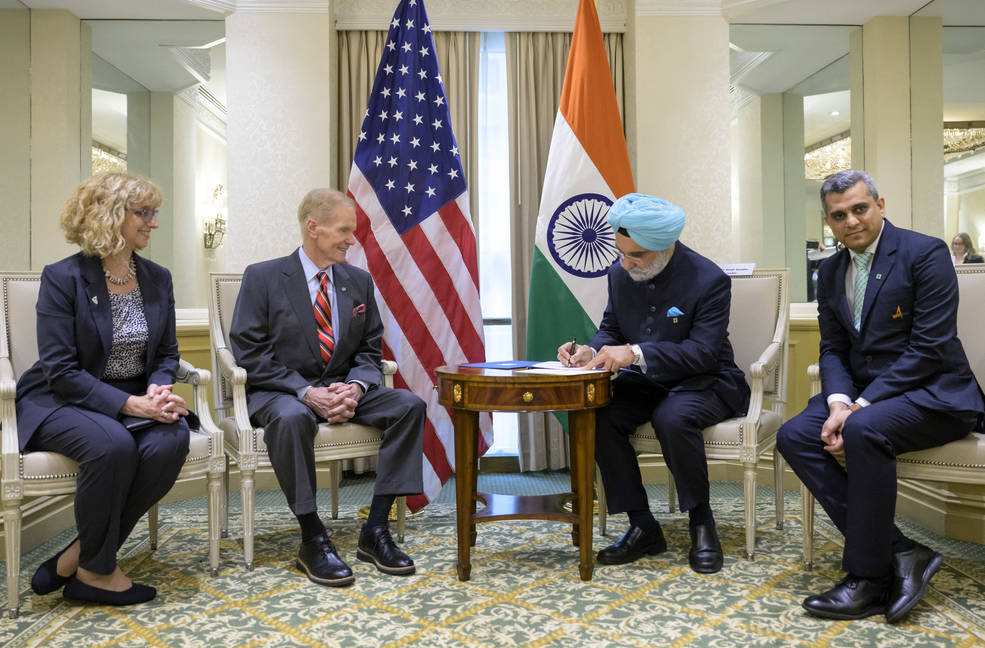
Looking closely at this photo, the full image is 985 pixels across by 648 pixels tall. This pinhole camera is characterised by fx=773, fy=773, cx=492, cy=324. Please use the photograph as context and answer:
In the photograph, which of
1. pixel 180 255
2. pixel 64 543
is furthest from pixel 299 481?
pixel 180 255

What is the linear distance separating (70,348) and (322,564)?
3.73ft

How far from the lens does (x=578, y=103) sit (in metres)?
4.08

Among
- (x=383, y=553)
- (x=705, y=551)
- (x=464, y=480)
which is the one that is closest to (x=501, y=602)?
(x=464, y=480)

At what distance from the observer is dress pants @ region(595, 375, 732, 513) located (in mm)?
2852

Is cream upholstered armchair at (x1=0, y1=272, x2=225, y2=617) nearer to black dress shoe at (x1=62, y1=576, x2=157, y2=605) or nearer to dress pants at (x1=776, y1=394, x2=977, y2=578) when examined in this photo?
black dress shoe at (x1=62, y1=576, x2=157, y2=605)

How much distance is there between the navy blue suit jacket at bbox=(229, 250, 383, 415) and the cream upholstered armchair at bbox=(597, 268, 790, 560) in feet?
4.01

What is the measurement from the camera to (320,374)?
3195mm

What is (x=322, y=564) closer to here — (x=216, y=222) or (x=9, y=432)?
(x=9, y=432)

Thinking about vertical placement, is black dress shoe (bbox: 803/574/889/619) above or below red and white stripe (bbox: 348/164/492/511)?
below

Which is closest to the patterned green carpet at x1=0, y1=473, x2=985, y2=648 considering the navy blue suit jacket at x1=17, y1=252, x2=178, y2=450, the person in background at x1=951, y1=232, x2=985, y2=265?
the navy blue suit jacket at x1=17, y1=252, x2=178, y2=450

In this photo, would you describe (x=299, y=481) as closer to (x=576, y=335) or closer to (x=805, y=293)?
(x=576, y=335)

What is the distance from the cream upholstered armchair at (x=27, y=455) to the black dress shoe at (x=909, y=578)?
2.26 m

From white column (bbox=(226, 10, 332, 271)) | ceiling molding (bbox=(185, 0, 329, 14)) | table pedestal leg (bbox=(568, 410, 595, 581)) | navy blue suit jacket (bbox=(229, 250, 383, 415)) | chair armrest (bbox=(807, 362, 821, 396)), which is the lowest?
table pedestal leg (bbox=(568, 410, 595, 581))

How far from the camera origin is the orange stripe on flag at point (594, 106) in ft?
13.2
